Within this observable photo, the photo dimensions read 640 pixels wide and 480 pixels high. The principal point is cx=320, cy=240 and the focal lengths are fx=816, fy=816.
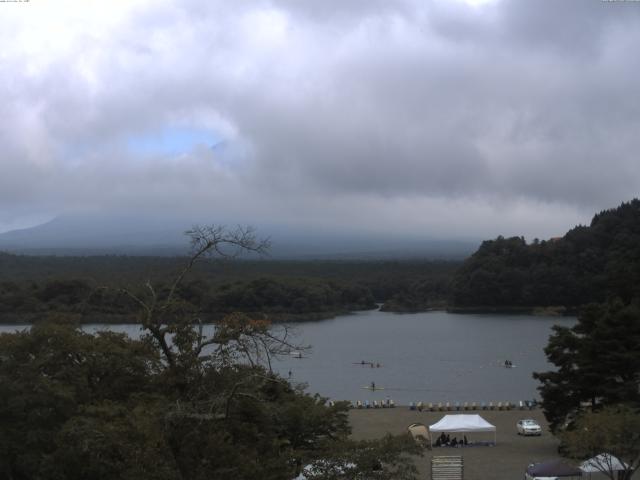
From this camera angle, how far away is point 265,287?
57.6m

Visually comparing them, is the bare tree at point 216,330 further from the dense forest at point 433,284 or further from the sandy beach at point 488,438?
the dense forest at point 433,284

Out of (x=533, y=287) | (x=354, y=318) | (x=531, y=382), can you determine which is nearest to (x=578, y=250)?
(x=533, y=287)

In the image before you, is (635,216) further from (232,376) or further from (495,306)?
(232,376)

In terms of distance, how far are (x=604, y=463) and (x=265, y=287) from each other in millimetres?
46761

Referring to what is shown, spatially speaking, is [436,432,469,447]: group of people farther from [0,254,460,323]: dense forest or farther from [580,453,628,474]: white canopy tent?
[0,254,460,323]: dense forest

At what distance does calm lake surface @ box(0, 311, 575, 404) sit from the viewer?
108ft

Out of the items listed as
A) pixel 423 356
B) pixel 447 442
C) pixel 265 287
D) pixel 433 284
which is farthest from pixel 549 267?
pixel 447 442

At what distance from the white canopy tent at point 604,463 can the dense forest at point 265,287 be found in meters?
26.0

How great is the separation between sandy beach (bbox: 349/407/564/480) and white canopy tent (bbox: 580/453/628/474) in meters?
2.34

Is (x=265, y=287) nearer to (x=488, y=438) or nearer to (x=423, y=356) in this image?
(x=423, y=356)

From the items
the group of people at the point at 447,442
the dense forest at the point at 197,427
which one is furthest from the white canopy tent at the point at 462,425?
the dense forest at the point at 197,427

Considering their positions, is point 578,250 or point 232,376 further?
point 578,250

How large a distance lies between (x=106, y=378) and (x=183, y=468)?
4.66 m

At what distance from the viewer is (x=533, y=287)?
213 feet
